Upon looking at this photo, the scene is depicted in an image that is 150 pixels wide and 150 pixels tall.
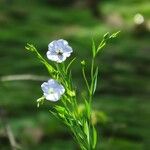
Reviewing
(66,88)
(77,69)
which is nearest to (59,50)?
(66,88)

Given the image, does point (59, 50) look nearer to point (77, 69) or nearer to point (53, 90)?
point (53, 90)

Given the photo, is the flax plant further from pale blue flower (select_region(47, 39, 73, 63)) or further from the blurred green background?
the blurred green background

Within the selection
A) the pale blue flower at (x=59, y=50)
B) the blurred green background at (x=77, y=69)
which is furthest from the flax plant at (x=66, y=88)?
the blurred green background at (x=77, y=69)

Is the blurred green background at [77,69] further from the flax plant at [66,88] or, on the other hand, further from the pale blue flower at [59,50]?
the pale blue flower at [59,50]

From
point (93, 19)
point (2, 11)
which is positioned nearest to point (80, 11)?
point (93, 19)

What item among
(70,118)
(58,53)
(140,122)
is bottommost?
(140,122)

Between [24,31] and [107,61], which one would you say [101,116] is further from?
[24,31]
